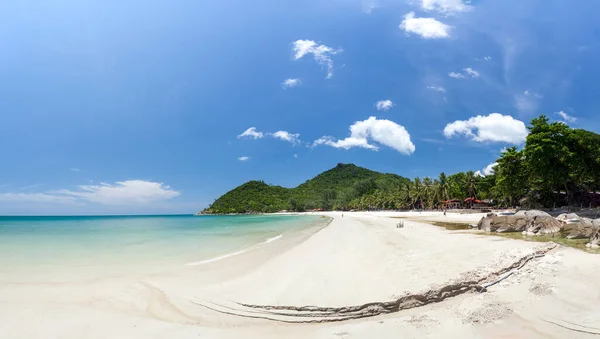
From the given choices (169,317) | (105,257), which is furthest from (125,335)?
(105,257)

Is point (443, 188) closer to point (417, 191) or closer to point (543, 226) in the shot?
point (417, 191)

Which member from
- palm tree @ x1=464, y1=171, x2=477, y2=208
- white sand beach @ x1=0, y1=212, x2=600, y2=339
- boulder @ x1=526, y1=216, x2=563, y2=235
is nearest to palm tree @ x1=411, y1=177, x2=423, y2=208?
palm tree @ x1=464, y1=171, x2=477, y2=208

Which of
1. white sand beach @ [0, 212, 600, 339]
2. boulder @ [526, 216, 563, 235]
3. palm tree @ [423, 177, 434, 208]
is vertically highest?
palm tree @ [423, 177, 434, 208]

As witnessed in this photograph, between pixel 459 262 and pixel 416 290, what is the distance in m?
3.07

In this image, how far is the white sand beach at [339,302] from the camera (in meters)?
4.93

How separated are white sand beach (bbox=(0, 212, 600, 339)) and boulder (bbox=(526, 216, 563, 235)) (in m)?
7.15

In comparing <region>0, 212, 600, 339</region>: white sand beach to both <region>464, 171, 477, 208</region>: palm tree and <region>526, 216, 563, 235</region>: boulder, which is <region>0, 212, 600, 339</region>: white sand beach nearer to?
<region>526, 216, 563, 235</region>: boulder

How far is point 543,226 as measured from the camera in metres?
15.0

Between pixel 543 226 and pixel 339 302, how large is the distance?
14728 millimetres

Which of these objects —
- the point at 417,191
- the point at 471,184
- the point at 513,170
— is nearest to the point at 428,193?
the point at 417,191

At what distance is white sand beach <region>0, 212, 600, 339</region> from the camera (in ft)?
16.2

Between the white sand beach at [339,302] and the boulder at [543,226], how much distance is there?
282 inches

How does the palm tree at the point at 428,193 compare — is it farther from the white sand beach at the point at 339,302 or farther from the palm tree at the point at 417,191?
the white sand beach at the point at 339,302

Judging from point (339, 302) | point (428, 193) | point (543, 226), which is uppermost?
point (428, 193)
